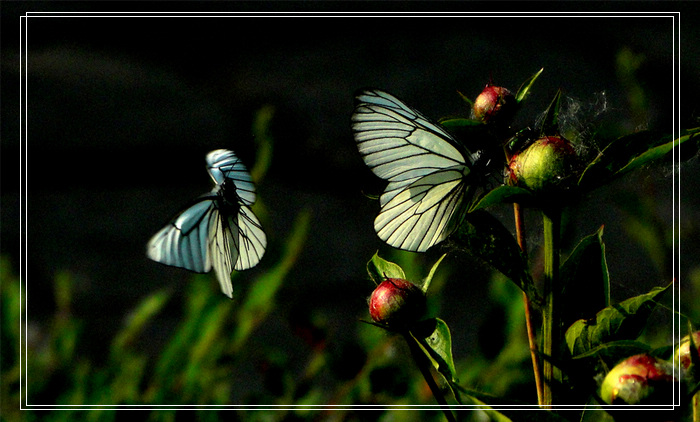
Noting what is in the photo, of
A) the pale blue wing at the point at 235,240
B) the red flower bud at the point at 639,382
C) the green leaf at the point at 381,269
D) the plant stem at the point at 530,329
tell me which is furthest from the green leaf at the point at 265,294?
the red flower bud at the point at 639,382

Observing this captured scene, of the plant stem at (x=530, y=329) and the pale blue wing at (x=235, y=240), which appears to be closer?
the plant stem at (x=530, y=329)

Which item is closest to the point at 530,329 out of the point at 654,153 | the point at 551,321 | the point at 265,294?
the point at 551,321

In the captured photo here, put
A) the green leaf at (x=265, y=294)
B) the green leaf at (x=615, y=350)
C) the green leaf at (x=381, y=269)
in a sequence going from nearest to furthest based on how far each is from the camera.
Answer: the green leaf at (x=615, y=350)
the green leaf at (x=381, y=269)
the green leaf at (x=265, y=294)

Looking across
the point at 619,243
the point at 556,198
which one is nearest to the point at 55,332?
the point at 556,198

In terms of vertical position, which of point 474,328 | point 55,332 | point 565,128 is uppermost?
point 565,128

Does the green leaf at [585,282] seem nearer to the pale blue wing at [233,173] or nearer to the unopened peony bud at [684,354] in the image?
the unopened peony bud at [684,354]

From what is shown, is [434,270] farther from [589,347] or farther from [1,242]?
[1,242]
